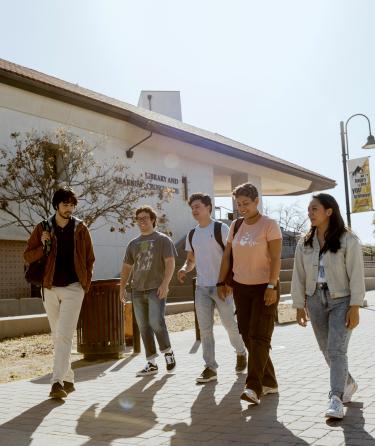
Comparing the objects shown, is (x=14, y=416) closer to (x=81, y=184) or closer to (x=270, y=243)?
(x=270, y=243)

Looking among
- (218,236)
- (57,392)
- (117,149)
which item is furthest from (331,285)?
(117,149)

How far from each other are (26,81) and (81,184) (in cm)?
333

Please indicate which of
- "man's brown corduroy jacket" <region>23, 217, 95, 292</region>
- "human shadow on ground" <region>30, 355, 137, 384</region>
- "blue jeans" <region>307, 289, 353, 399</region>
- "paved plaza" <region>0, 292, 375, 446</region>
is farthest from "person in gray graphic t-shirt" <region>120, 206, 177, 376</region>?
"blue jeans" <region>307, 289, 353, 399</region>

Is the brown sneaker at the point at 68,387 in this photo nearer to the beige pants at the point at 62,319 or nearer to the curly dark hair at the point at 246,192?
the beige pants at the point at 62,319

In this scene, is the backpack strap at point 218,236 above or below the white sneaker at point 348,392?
above

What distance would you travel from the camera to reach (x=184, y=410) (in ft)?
17.4

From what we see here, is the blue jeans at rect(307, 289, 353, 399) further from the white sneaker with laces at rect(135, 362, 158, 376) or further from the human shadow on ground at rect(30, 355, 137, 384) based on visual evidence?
the human shadow on ground at rect(30, 355, 137, 384)

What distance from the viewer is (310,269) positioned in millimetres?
5055

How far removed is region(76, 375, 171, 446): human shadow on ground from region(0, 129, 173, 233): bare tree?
11564 mm

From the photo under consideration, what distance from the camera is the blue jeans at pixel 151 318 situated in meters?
7.35

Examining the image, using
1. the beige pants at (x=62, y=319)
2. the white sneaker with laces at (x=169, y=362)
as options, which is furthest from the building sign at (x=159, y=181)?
the beige pants at (x=62, y=319)

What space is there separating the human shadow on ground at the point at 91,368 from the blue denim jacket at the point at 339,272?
3.18 m

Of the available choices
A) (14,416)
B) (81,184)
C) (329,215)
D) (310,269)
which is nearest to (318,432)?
(310,269)

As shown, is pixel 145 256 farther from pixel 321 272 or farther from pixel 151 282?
pixel 321 272
